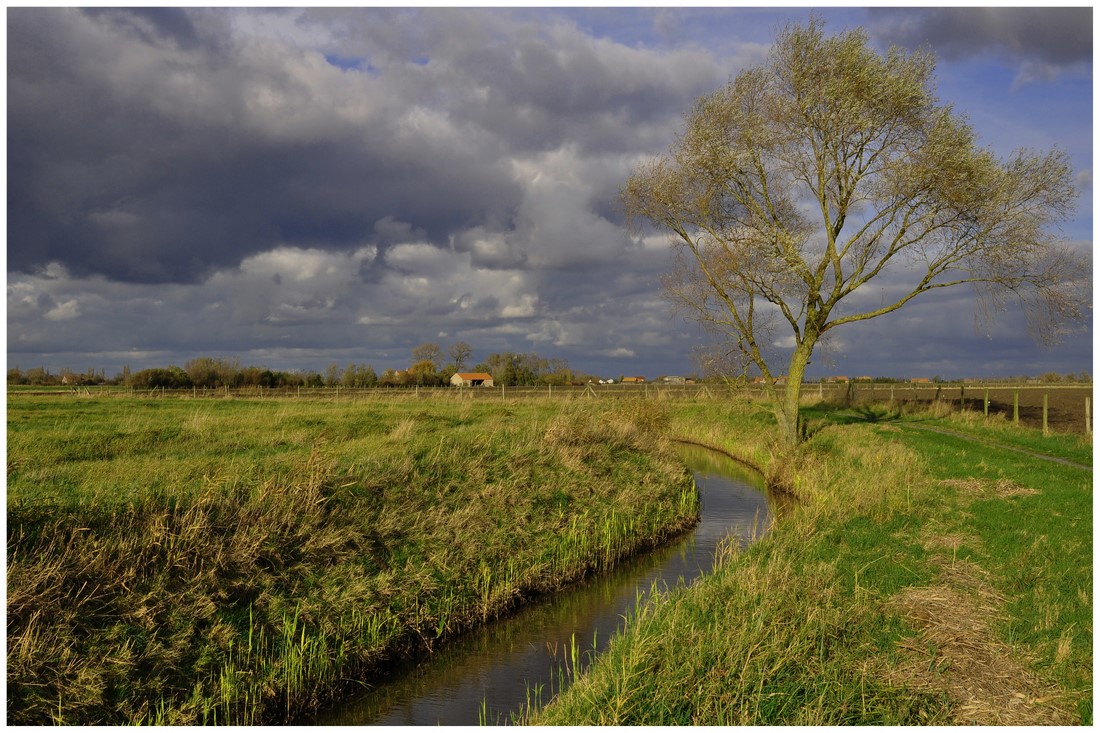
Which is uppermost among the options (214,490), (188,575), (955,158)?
(955,158)

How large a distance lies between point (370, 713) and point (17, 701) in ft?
12.5

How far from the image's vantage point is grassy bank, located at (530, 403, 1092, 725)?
7.32 m

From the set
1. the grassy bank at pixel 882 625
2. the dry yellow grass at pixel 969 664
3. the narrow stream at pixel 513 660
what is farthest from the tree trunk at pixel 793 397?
the dry yellow grass at pixel 969 664

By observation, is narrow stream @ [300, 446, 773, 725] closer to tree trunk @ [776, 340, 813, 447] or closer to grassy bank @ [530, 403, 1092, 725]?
grassy bank @ [530, 403, 1092, 725]

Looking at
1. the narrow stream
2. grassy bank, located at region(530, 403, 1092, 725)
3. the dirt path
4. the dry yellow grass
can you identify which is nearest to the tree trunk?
the dirt path

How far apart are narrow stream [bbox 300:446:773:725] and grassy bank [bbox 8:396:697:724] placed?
435 millimetres

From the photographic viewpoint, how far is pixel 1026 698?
735 cm

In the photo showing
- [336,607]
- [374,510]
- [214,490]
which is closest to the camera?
[336,607]

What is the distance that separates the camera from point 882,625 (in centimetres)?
938

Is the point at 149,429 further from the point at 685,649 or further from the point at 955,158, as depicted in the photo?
the point at 955,158

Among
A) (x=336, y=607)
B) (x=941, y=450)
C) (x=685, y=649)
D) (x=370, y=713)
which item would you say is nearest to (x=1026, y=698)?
(x=685, y=649)

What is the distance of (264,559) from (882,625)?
8.50m

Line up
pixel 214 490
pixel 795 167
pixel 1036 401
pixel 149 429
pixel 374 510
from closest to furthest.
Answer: pixel 214 490, pixel 374 510, pixel 149 429, pixel 795 167, pixel 1036 401

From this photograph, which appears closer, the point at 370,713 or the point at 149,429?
the point at 370,713
